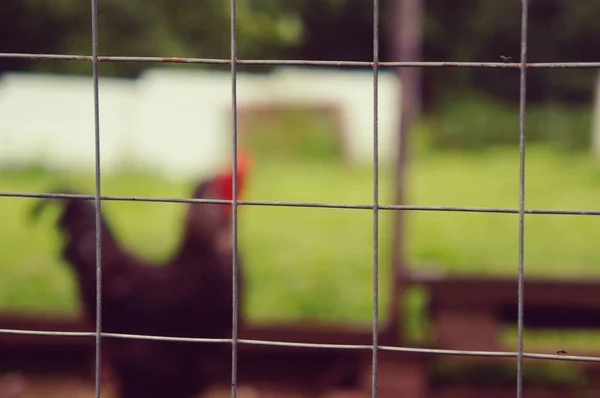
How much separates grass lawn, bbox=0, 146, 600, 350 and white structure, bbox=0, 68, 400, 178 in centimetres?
49

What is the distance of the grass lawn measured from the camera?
21.3ft

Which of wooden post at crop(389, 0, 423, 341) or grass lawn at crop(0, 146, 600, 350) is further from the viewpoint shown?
grass lawn at crop(0, 146, 600, 350)

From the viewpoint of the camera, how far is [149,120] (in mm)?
11133

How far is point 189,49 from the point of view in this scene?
497cm

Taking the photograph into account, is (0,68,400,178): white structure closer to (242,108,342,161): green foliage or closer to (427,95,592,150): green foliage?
(242,108,342,161): green foliage

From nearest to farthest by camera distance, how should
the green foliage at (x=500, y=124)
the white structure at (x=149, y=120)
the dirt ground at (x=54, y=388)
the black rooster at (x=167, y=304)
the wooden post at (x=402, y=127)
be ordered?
the black rooster at (x=167, y=304) < the wooden post at (x=402, y=127) < the dirt ground at (x=54, y=388) < the white structure at (x=149, y=120) < the green foliage at (x=500, y=124)

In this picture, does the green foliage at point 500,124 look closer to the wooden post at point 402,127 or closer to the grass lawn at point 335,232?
the grass lawn at point 335,232

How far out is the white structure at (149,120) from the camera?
10.3 m

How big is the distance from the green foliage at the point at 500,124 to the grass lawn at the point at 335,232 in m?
0.37

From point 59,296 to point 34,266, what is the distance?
2.81 ft

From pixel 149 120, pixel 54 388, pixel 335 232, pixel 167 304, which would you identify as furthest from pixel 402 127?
pixel 149 120

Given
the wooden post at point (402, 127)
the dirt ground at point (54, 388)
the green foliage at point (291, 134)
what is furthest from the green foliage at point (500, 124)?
the dirt ground at point (54, 388)

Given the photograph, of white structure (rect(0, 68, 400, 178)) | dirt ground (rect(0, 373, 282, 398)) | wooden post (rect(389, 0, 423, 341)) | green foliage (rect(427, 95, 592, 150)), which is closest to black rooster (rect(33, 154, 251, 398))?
dirt ground (rect(0, 373, 282, 398))

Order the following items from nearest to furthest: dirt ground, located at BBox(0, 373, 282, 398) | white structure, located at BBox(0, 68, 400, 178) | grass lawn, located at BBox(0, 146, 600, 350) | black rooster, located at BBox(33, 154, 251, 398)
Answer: black rooster, located at BBox(33, 154, 251, 398), dirt ground, located at BBox(0, 373, 282, 398), grass lawn, located at BBox(0, 146, 600, 350), white structure, located at BBox(0, 68, 400, 178)
